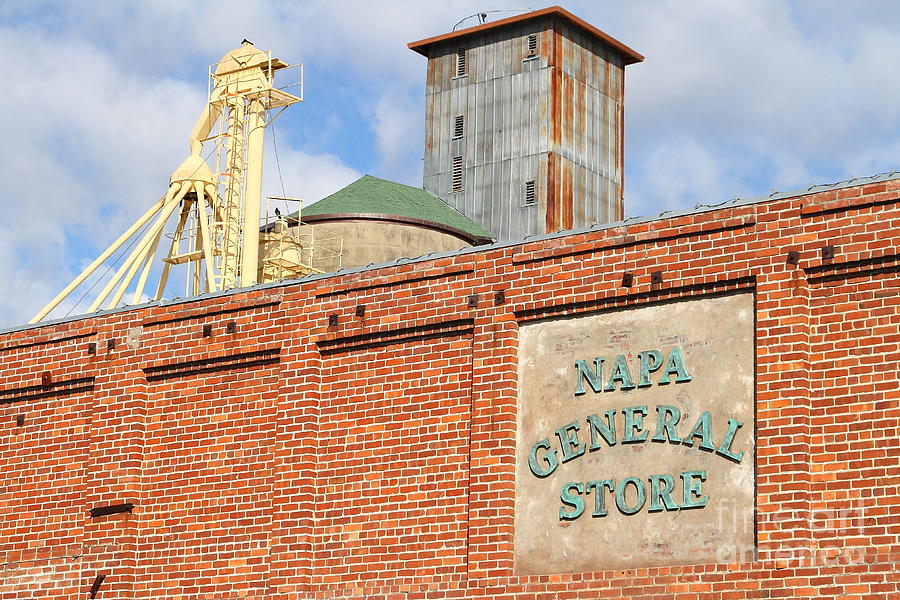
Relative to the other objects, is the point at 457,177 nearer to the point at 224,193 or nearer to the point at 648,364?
the point at 224,193

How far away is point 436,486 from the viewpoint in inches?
719

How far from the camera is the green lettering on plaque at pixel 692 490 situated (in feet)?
53.3

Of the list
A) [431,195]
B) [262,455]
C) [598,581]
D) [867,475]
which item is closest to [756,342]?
[867,475]

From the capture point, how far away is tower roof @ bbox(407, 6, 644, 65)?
41.5 meters

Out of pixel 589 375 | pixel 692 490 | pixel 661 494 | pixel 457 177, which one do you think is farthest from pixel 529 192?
pixel 692 490

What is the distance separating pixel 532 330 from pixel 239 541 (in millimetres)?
4928

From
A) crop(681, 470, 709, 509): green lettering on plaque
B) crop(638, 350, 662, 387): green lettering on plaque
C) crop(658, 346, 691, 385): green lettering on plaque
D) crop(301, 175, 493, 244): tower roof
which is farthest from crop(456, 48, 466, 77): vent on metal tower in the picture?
crop(681, 470, 709, 509): green lettering on plaque

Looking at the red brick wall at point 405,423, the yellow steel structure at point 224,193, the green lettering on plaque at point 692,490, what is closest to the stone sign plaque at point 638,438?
the green lettering on plaque at point 692,490

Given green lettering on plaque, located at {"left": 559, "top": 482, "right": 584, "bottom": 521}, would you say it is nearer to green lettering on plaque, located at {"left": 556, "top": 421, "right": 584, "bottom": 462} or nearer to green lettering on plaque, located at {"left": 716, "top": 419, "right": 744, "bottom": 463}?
green lettering on plaque, located at {"left": 556, "top": 421, "right": 584, "bottom": 462}

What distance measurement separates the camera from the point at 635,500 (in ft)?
54.6

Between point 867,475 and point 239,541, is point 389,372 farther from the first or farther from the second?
point 867,475

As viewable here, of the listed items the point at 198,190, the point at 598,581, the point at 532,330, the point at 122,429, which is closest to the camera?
the point at 598,581

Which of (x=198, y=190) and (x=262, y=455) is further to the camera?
(x=198, y=190)

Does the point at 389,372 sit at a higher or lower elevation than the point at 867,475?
higher
